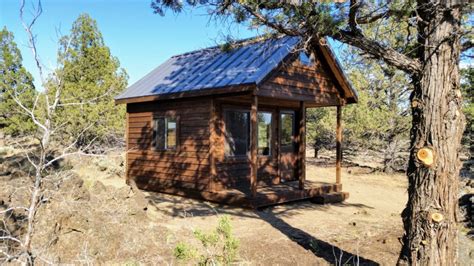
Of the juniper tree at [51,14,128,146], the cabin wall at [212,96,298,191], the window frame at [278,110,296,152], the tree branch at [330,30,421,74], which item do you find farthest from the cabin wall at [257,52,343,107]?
the juniper tree at [51,14,128,146]

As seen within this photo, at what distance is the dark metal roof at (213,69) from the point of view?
8.52m

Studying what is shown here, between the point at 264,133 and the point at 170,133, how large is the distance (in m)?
2.73

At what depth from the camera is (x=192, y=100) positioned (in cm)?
984

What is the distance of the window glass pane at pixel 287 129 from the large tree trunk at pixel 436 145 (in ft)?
25.0

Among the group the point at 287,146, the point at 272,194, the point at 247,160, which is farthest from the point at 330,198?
the point at 247,160

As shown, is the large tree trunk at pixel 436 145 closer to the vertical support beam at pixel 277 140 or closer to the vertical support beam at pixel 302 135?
the vertical support beam at pixel 302 135

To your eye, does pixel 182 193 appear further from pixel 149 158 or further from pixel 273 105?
pixel 273 105

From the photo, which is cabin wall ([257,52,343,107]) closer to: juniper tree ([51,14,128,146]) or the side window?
the side window

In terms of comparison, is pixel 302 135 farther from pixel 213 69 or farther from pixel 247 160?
pixel 213 69

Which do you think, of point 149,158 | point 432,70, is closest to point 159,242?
point 432,70

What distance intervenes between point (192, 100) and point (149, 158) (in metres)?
2.57

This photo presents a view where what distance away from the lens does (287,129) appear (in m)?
11.5

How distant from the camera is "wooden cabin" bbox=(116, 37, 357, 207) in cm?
880

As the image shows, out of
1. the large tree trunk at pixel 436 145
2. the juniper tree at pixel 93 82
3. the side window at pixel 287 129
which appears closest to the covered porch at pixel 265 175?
the side window at pixel 287 129
